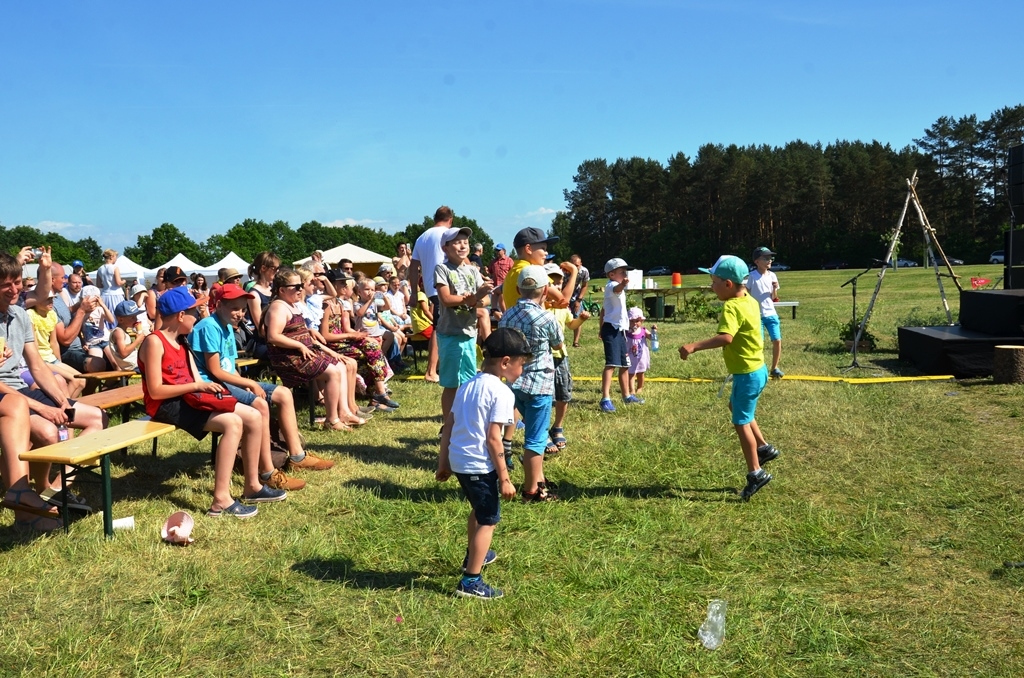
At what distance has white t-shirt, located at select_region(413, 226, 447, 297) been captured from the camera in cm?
670

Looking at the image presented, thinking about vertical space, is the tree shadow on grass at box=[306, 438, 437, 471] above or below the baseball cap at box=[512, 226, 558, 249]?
below

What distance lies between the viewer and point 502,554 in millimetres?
4410

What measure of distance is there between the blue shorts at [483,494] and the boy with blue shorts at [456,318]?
235 cm

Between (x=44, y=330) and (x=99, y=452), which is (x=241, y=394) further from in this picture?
(x=44, y=330)

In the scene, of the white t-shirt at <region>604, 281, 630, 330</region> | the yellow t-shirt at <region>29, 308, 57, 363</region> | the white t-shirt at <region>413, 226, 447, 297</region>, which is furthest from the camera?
the white t-shirt at <region>604, 281, 630, 330</region>

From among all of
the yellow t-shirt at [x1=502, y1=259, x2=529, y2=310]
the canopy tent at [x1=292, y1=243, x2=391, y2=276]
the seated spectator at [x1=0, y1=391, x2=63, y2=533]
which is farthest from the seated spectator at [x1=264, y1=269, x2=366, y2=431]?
the canopy tent at [x1=292, y1=243, x2=391, y2=276]

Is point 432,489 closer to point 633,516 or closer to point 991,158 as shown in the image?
point 633,516

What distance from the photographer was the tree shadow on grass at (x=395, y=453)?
6.53 metres

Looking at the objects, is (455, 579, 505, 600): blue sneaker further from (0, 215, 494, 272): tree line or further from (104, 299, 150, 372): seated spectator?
(0, 215, 494, 272): tree line

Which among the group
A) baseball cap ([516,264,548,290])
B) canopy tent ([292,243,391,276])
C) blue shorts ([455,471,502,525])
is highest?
canopy tent ([292,243,391,276])

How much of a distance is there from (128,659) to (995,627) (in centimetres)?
391

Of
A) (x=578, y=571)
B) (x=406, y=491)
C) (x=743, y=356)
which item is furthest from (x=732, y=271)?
(x=406, y=491)

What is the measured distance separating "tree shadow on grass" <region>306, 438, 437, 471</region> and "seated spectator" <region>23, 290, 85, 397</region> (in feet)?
6.88

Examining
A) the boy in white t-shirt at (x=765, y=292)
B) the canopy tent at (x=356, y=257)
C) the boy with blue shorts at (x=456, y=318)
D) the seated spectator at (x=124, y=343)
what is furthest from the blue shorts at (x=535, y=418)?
the canopy tent at (x=356, y=257)
